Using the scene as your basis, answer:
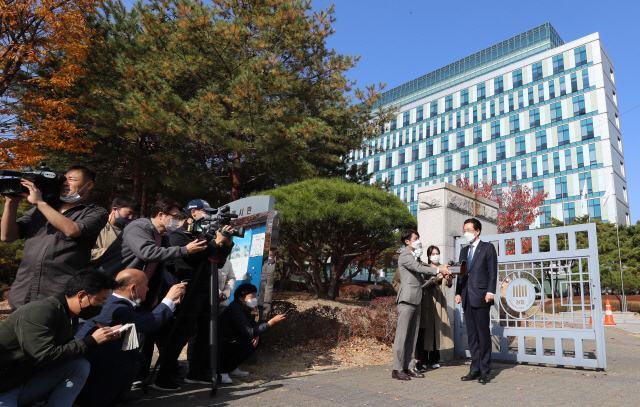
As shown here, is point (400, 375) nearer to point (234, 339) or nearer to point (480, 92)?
point (234, 339)

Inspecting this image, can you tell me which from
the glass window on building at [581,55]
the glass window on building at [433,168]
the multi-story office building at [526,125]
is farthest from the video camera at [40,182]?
the glass window on building at [433,168]

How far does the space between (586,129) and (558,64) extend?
8.83 metres

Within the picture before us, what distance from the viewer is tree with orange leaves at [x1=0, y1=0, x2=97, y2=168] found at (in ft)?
34.8

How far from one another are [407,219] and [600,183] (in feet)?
148

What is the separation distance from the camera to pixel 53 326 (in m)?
2.52

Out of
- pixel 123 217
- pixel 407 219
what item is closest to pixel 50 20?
pixel 123 217

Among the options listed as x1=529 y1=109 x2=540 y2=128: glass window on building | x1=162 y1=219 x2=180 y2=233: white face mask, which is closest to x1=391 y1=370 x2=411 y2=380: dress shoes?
x1=162 y1=219 x2=180 y2=233: white face mask

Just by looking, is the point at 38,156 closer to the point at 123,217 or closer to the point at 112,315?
the point at 123,217

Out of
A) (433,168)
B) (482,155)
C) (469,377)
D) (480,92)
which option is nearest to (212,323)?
(469,377)

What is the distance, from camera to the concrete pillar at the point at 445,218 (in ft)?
21.5

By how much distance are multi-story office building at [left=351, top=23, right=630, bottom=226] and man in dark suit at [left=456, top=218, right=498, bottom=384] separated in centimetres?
3514

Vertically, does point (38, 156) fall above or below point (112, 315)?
above

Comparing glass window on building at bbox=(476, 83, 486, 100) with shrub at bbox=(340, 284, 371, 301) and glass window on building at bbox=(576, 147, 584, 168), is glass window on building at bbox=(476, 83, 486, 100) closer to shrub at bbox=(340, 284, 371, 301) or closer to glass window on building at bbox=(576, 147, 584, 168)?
glass window on building at bbox=(576, 147, 584, 168)

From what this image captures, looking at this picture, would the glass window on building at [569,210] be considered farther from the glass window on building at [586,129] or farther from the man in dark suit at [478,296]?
the man in dark suit at [478,296]
